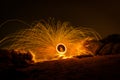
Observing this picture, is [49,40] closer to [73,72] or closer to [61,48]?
[61,48]

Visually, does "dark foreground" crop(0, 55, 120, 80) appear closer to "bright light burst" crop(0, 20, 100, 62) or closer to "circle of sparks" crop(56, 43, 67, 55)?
"circle of sparks" crop(56, 43, 67, 55)

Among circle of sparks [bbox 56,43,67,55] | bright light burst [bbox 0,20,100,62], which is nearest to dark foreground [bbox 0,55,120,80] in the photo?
circle of sparks [bbox 56,43,67,55]

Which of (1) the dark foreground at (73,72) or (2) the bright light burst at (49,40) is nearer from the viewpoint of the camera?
(1) the dark foreground at (73,72)

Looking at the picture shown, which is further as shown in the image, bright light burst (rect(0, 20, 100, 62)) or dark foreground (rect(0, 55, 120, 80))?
bright light burst (rect(0, 20, 100, 62))

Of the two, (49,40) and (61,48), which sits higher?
(49,40)

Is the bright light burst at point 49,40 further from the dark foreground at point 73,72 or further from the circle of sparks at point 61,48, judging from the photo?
the dark foreground at point 73,72

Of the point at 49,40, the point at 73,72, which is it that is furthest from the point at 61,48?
the point at 73,72

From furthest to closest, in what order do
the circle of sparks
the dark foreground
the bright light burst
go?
the bright light burst < the circle of sparks < the dark foreground

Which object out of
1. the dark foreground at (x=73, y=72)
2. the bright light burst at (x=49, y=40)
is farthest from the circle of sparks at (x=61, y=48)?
the dark foreground at (x=73, y=72)
